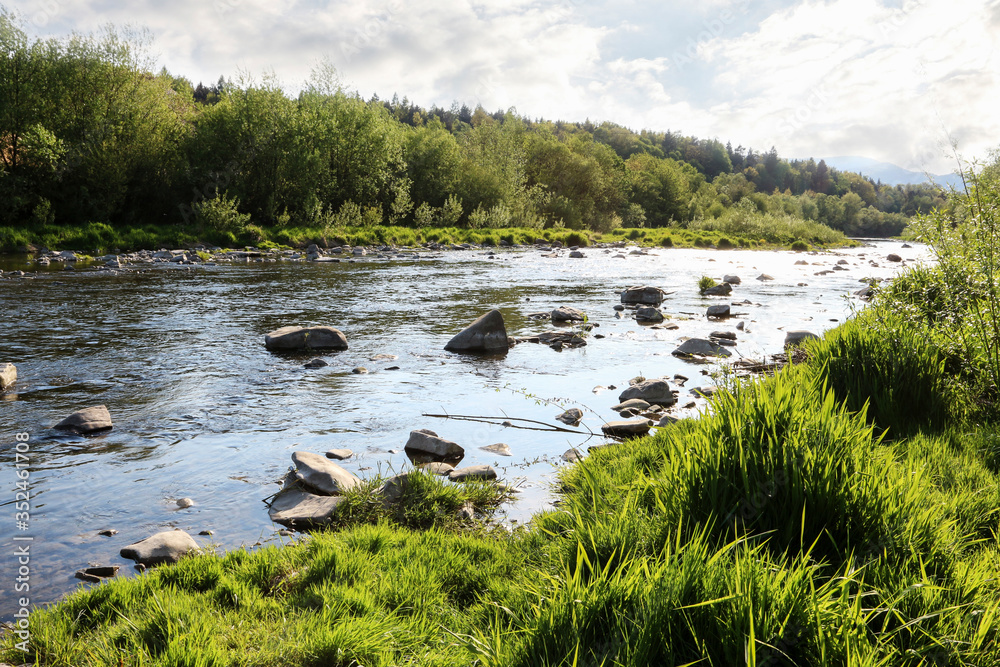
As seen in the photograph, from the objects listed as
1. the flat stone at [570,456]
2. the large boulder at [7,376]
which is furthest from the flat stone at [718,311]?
the large boulder at [7,376]

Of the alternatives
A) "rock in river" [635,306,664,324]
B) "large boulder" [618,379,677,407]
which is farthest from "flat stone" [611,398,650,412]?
"rock in river" [635,306,664,324]

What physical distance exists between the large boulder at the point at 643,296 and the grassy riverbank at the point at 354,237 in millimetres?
24516

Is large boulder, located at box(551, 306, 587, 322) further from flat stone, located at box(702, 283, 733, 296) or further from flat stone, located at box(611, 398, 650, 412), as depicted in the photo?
flat stone, located at box(702, 283, 733, 296)

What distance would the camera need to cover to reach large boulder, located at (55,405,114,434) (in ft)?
22.4

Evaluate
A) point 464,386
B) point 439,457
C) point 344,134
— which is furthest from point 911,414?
point 344,134

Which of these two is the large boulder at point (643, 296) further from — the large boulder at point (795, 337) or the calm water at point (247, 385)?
the large boulder at point (795, 337)

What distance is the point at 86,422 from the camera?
686 cm

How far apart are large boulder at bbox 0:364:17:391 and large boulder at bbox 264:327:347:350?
393 centimetres

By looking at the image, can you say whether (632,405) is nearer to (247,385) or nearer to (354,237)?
(247,385)

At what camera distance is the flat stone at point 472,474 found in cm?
567

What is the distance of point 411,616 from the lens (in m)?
3.28

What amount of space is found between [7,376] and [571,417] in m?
8.27

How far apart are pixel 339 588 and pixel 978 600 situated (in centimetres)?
A: 316

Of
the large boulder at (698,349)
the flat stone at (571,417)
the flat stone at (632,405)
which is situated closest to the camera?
the flat stone at (571,417)
